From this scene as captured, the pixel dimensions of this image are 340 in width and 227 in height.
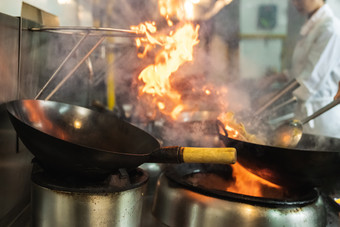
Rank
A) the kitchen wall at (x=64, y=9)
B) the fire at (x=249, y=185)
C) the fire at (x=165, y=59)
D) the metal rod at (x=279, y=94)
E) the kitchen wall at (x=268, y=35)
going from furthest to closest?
the kitchen wall at (x=268, y=35) → the metal rod at (x=279, y=94) → the fire at (x=165, y=59) → the fire at (x=249, y=185) → the kitchen wall at (x=64, y=9)

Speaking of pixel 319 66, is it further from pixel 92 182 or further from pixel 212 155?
pixel 92 182

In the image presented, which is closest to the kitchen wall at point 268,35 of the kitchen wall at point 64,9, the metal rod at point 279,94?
the metal rod at point 279,94

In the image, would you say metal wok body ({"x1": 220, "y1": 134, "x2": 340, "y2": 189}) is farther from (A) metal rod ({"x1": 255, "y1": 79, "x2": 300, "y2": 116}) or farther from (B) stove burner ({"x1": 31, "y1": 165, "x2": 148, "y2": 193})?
(A) metal rod ({"x1": 255, "y1": 79, "x2": 300, "y2": 116})

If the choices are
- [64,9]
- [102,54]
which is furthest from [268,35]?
[64,9]

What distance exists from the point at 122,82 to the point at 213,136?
1552mm

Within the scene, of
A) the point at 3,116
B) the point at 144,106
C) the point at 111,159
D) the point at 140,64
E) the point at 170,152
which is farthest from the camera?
the point at 144,106

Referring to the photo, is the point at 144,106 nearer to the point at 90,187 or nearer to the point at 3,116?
the point at 3,116

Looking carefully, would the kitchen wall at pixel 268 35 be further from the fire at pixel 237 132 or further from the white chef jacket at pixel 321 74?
the fire at pixel 237 132

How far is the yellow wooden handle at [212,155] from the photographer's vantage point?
948mm

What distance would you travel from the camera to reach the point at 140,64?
2.69 meters

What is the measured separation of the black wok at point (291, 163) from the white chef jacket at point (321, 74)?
206 centimetres

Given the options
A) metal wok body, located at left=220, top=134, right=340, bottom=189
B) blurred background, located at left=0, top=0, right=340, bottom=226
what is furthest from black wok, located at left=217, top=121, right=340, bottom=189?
blurred background, located at left=0, top=0, right=340, bottom=226

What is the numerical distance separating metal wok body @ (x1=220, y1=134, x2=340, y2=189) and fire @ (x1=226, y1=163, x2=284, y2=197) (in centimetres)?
17

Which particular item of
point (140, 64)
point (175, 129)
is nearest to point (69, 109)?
point (175, 129)
